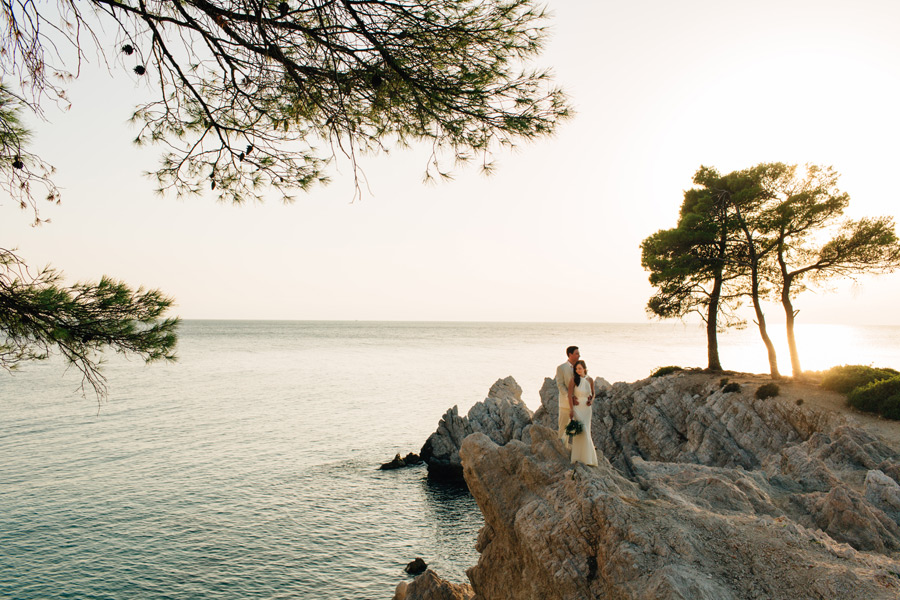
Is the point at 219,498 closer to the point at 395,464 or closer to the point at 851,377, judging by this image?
the point at 395,464

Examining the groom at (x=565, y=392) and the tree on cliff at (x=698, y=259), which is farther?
the tree on cliff at (x=698, y=259)

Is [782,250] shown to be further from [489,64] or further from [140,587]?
[140,587]

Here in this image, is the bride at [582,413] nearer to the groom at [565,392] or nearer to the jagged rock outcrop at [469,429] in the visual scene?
the groom at [565,392]

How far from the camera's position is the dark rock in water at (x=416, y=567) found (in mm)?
18562

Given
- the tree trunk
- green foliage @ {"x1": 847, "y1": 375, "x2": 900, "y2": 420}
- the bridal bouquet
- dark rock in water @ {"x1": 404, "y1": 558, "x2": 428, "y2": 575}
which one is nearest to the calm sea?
dark rock in water @ {"x1": 404, "y1": 558, "x2": 428, "y2": 575}

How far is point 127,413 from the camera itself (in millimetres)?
45125

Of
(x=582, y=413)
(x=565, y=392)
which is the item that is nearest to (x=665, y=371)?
(x=565, y=392)

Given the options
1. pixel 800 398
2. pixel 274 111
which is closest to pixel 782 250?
pixel 800 398

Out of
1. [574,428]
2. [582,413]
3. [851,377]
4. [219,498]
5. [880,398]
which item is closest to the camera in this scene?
[574,428]

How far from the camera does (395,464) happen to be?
107 ft

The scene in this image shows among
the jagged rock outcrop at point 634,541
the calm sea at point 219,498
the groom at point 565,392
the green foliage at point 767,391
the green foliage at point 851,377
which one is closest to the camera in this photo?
the jagged rock outcrop at point 634,541

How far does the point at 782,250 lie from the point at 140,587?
34.6m

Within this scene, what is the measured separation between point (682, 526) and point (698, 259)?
1041 inches

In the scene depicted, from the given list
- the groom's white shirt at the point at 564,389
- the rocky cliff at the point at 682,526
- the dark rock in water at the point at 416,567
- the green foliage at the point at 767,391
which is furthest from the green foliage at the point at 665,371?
the groom's white shirt at the point at 564,389
